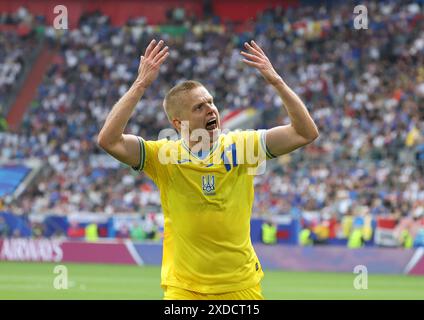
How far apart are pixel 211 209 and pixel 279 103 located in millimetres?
→ 24885

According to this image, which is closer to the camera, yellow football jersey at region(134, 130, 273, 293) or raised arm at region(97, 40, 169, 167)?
raised arm at region(97, 40, 169, 167)

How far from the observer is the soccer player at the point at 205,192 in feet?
20.1

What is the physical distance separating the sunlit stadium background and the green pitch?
0.06m

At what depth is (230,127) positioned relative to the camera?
30.3 meters

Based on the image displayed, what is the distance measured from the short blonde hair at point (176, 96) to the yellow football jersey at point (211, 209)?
0.76 feet

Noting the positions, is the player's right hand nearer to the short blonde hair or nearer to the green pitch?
the short blonde hair

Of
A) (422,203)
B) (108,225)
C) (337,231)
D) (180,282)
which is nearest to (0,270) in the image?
(108,225)

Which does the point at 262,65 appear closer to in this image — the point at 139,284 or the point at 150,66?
the point at 150,66

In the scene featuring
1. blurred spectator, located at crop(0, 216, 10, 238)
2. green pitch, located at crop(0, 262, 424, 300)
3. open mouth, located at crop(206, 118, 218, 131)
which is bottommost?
green pitch, located at crop(0, 262, 424, 300)

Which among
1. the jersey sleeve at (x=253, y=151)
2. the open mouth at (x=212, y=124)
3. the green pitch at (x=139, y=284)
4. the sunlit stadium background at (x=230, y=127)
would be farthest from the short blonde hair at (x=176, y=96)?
the sunlit stadium background at (x=230, y=127)

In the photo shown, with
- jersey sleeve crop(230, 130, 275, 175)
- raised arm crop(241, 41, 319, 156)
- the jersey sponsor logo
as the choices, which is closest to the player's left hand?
raised arm crop(241, 41, 319, 156)

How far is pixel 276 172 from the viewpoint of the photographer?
92.6 feet

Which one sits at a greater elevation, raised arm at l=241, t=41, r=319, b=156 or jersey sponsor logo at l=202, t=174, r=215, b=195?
raised arm at l=241, t=41, r=319, b=156

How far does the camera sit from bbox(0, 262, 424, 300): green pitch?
56.0 feet
